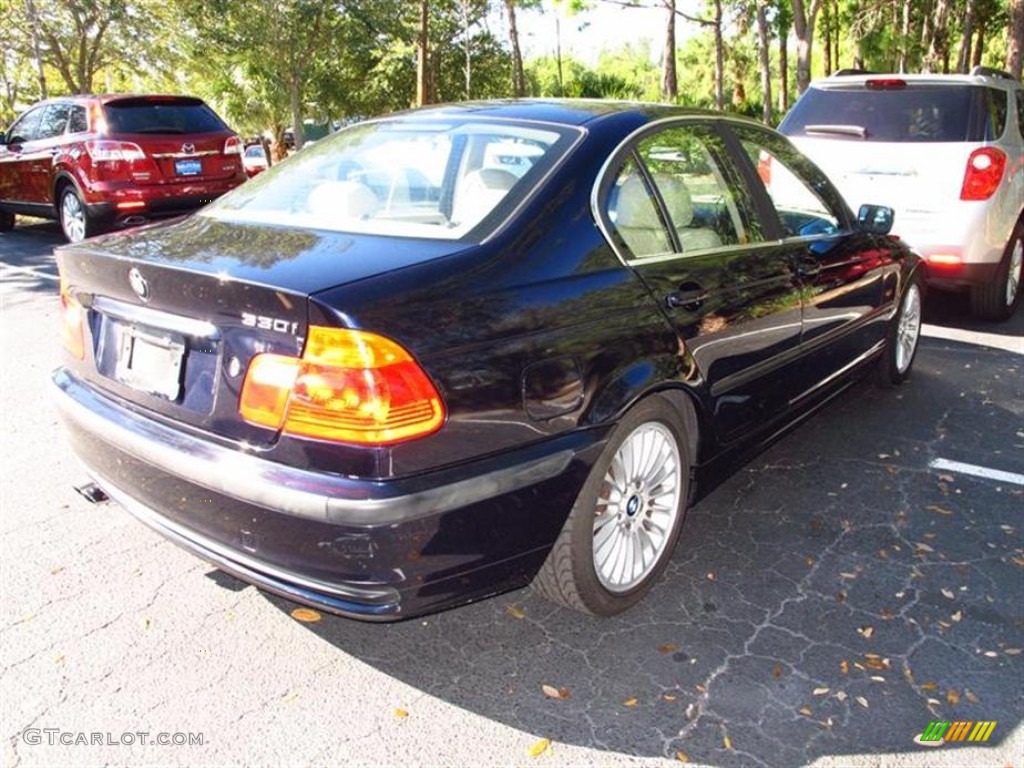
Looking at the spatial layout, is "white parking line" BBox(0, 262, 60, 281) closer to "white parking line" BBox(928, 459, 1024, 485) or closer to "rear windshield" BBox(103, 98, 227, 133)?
"rear windshield" BBox(103, 98, 227, 133)

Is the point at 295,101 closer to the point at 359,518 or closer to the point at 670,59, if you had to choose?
the point at 670,59

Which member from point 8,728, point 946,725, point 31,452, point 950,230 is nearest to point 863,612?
point 946,725

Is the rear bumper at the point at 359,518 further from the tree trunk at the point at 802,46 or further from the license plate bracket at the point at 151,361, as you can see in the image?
the tree trunk at the point at 802,46

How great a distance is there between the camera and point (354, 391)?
210cm

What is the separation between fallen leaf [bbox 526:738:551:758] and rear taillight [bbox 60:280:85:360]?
6.25 feet

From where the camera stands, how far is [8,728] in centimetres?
235

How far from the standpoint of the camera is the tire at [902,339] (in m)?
4.99

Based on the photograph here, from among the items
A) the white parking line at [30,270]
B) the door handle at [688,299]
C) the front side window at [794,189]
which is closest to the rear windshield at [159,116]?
the white parking line at [30,270]

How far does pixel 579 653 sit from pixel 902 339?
348cm

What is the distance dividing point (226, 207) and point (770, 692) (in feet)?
8.18

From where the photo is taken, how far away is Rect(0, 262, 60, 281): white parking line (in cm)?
844

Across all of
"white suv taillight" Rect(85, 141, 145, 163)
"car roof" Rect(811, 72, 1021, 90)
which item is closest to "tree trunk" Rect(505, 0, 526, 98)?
"white suv taillight" Rect(85, 141, 145, 163)

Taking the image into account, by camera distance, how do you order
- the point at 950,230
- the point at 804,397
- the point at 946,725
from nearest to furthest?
the point at 946,725 < the point at 804,397 < the point at 950,230

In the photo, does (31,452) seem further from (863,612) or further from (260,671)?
(863,612)
